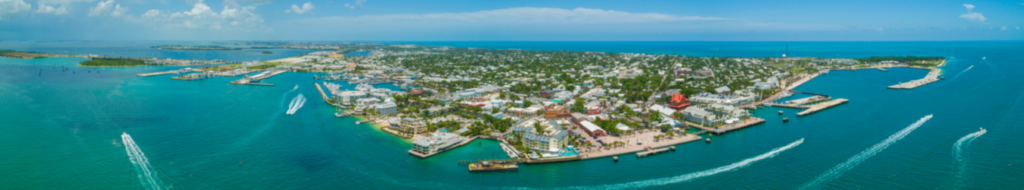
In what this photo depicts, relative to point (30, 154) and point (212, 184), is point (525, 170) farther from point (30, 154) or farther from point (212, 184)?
point (30, 154)

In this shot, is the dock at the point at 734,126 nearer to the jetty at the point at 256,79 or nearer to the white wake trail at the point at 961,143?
the white wake trail at the point at 961,143

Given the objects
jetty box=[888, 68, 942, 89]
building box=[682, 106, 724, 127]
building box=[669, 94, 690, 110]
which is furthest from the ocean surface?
jetty box=[888, 68, 942, 89]

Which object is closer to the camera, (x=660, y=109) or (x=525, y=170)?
(x=525, y=170)

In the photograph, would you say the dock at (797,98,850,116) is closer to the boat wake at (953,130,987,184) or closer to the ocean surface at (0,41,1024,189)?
the ocean surface at (0,41,1024,189)

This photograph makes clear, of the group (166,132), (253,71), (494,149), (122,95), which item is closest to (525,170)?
(494,149)

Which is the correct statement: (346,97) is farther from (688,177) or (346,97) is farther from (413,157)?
(688,177)
